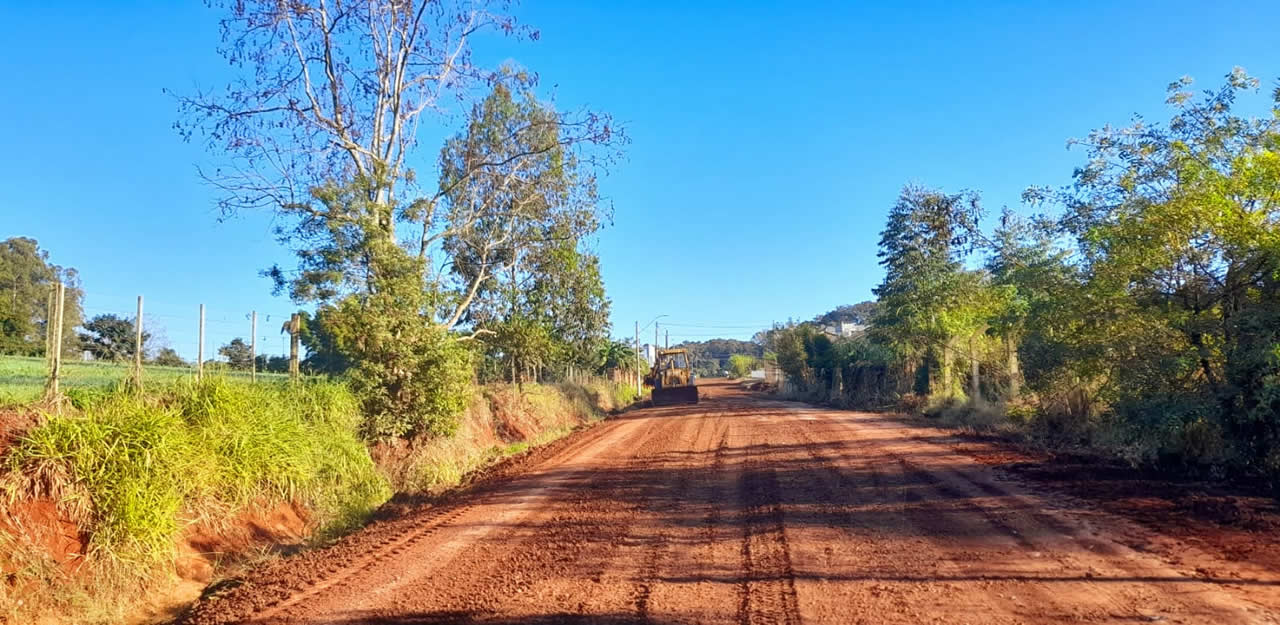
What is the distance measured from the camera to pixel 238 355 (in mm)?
14883

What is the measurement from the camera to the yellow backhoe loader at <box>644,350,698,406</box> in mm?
40344

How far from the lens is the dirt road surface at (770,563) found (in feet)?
17.4

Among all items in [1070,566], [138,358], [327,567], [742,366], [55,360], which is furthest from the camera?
[742,366]

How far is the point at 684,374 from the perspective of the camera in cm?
4509

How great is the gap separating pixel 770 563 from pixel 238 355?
1214 cm

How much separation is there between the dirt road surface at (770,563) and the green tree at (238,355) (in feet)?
18.0

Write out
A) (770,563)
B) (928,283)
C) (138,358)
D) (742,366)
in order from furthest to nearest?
1. (742,366)
2. (928,283)
3. (138,358)
4. (770,563)

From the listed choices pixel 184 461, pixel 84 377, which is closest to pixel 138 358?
pixel 84 377

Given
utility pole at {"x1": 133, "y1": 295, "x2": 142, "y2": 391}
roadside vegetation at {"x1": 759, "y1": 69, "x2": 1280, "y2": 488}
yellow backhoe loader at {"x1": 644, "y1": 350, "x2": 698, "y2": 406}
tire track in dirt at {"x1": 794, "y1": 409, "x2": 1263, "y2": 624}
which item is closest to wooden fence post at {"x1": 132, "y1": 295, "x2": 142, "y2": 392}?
utility pole at {"x1": 133, "y1": 295, "x2": 142, "y2": 391}

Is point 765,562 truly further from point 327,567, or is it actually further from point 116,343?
point 116,343

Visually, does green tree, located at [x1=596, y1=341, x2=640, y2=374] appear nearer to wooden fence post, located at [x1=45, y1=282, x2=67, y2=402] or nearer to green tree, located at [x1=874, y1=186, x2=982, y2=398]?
green tree, located at [x1=874, y1=186, x2=982, y2=398]

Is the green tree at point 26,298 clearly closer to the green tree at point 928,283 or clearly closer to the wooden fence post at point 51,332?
the wooden fence post at point 51,332

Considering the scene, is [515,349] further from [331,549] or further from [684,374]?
[684,374]

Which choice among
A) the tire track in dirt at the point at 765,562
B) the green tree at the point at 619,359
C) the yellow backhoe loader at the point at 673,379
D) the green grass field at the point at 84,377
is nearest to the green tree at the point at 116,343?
the green grass field at the point at 84,377
